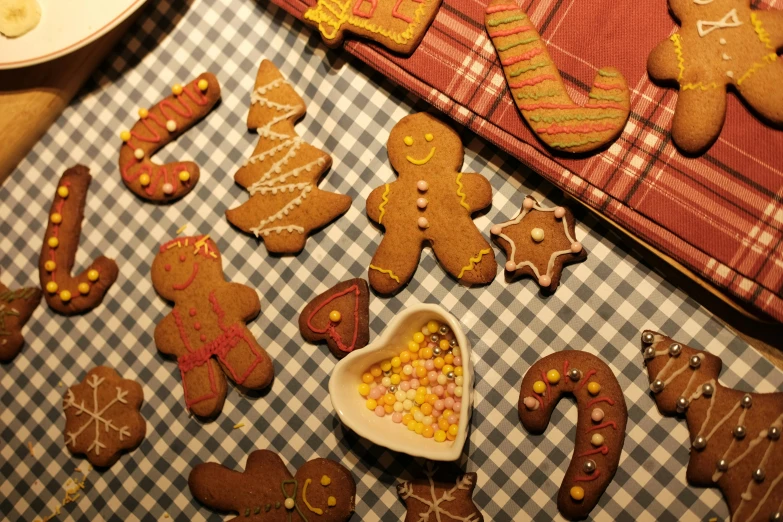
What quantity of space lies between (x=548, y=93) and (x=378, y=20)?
0.36m

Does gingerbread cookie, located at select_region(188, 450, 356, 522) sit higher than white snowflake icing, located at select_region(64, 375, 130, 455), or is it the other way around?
gingerbread cookie, located at select_region(188, 450, 356, 522)

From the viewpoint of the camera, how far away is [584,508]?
1165mm

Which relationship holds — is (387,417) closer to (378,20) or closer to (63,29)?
(378,20)

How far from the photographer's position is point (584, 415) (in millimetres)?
1176

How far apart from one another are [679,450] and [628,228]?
1.36 feet

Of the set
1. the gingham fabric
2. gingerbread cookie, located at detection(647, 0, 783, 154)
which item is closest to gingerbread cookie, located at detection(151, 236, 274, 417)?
the gingham fabric

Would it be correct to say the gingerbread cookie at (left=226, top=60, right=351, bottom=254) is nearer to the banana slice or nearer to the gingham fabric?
the gingham fabric

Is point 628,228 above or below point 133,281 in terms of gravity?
above

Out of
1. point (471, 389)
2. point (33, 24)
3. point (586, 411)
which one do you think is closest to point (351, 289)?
point (471, 389)

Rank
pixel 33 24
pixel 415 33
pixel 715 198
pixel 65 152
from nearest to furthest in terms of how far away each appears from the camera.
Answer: pixel 715 198 → pixel 415 33 → pixel 33 24 → pixel 65 152

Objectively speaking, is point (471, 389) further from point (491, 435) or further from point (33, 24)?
point (33, 24)

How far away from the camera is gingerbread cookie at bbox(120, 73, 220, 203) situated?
4.55ft

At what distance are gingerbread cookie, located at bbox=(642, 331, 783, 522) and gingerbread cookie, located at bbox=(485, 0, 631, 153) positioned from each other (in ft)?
1.24

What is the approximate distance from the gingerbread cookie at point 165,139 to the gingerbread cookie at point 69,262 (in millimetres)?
123
